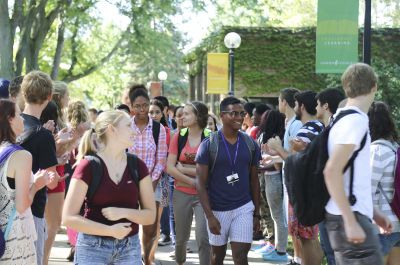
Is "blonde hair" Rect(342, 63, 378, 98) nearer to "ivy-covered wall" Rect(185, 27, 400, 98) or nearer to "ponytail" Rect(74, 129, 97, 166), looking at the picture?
"ponytail" Rect(74, 129, 97, 166)

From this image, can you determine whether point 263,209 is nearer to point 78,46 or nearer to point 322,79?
point 322,79

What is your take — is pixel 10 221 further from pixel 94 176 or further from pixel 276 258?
pixel 276 258

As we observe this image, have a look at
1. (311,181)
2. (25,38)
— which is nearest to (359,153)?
(311,181)

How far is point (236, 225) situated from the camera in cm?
688

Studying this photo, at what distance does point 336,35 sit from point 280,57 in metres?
16.5

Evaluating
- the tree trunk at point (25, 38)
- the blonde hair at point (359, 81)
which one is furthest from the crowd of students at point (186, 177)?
the tree trunk at point (25, 38)

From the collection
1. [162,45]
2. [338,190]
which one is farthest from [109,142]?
[162,45]

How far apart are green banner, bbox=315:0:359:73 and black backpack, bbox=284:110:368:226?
6.66 metres

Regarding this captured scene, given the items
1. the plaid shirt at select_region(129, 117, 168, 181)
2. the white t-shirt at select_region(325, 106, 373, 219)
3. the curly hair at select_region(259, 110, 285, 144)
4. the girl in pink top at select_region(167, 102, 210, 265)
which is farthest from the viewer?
the curly hair at select_region(259, 110, 285, 144)

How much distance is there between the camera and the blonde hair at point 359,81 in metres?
4.74

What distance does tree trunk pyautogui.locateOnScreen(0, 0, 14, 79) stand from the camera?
20438mm

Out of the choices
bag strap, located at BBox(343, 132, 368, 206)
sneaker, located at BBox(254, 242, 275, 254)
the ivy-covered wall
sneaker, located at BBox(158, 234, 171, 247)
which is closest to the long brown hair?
bag strap, located at BBox(343, 132, 368, 206)

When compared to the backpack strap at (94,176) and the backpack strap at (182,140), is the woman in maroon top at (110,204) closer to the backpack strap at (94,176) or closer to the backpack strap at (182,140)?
the backpack strap at (94,176)

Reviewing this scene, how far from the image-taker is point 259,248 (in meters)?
10.7
